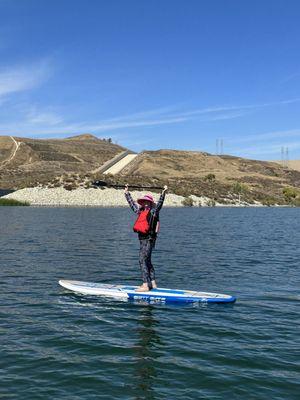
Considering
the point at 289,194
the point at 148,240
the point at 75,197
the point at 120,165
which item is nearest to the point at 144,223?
the point at 148,240

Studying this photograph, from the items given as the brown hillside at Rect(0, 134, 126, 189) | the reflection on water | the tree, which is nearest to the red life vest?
the reflection on water

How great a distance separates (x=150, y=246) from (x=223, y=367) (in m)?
6.90

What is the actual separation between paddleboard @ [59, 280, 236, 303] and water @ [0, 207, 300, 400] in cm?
37

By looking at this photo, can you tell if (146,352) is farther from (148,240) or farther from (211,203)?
(211,203)

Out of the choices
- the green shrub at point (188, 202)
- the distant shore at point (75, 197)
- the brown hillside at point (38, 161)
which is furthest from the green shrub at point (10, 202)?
the green shrub at point (188, 202)

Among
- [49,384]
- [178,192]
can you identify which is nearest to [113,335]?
[49,384]

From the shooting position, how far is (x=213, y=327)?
1348 cm

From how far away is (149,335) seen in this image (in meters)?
12.7

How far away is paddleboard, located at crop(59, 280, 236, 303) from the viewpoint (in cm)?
1617

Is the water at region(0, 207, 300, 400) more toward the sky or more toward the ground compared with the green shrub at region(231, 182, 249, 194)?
more toward the ground

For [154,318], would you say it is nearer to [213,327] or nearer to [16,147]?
[213,327]

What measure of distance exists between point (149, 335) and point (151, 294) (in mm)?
3912

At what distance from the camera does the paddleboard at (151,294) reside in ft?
53.1

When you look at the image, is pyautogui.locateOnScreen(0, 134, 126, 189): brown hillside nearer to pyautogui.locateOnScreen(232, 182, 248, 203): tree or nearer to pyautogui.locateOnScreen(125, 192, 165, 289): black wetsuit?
pyautogui.locateOnScreen(232, 182, 248, 203): tree
